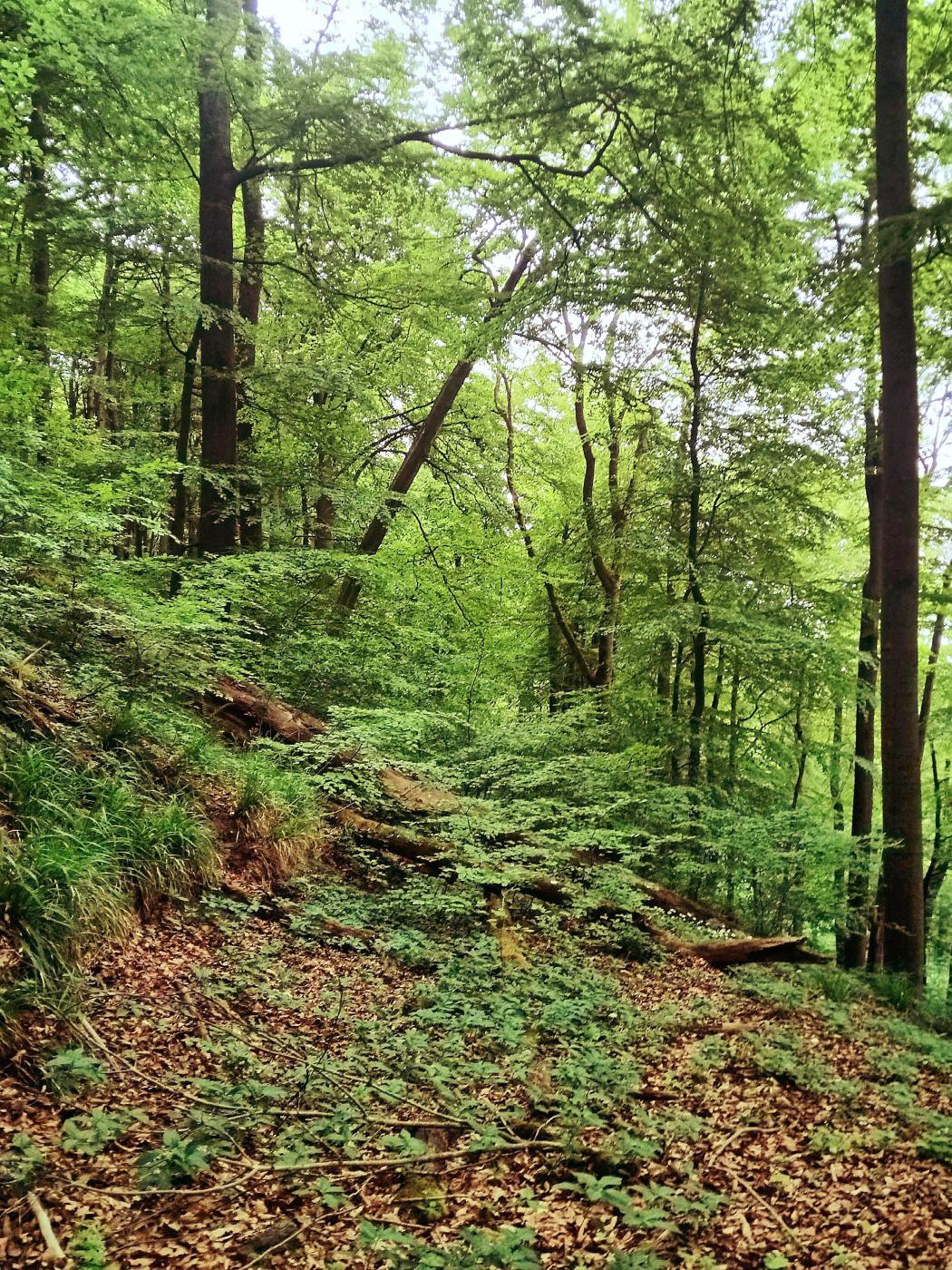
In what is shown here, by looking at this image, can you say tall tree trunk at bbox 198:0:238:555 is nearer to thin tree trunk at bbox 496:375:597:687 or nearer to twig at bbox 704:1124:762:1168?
thin tree trunk at bbox 496:375:597:687

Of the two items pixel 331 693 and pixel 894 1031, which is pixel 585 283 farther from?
pixel 894 1031

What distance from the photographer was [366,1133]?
10.1ft

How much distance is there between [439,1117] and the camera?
3234 mm

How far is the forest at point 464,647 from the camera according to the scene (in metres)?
3.05

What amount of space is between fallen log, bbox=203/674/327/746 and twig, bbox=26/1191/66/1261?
15.7 feet

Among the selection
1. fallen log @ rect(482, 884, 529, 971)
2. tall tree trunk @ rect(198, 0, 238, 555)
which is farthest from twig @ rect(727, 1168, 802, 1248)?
tall tree trunk @ rect(198, 0, 238, 555)

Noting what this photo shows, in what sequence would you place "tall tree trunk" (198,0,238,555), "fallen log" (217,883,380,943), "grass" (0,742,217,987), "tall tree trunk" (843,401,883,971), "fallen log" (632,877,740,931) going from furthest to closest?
"tall tree trunk" (843,401,883,971)
"tall tree trunk" (198,0,238,555)
"fallen log" (632,877,740,931)
"fallen log" (217,883,380,943)
"grass" (0,742,217,987)

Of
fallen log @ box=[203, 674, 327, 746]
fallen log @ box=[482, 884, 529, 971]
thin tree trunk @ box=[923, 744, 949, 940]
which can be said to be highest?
fallen log @ box=[203, 674, 327, 746]

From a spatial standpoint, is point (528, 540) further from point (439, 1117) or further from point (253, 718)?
point (439, 1117)

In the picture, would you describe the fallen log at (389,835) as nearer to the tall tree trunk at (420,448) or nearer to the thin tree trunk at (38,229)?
the tall tree trunk at (420,448)

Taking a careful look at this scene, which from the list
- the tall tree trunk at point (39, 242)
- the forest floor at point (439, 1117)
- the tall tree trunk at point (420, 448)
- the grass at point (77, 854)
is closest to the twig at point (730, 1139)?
the forest floor at point (439, 1117)

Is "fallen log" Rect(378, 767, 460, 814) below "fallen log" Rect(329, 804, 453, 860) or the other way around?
the other way around

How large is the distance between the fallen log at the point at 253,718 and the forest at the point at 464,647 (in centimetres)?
6

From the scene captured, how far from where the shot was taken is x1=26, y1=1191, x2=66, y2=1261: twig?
7.06 ft
